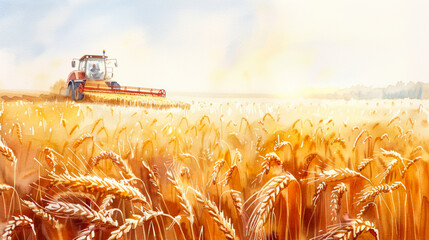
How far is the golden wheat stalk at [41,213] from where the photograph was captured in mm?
1484

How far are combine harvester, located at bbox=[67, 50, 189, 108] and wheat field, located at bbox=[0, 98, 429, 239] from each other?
4 cm

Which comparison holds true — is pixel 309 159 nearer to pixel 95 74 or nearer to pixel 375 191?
pixel 375 191

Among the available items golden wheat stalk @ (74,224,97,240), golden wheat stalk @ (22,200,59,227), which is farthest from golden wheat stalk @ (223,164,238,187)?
golden wheat stalk @ (22,200,59,227)

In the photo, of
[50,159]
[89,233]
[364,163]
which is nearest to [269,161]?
[364,163]

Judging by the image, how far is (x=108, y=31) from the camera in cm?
181

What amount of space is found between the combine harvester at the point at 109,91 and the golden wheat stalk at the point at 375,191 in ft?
2.90

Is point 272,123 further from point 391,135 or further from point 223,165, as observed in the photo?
point 391,135

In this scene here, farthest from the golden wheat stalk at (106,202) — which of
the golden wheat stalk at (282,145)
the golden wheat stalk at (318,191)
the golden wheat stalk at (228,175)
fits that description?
the golden wheat stalk at (318,191)

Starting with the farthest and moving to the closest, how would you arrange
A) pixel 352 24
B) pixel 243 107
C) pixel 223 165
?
pixel 352 24
pixel 243 107
pixel 223 165

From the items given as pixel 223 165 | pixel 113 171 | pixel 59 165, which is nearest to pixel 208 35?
pixel 223 165

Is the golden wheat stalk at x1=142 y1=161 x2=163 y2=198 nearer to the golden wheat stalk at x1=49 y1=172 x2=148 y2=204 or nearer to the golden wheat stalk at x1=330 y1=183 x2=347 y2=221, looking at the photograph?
the golden wheat stalk at x1=49 y1=172 x2=148 y2=204

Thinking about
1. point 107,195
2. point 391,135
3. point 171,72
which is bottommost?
point 107,195

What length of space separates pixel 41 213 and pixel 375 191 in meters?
1.35

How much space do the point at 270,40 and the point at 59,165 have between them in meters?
1.10
